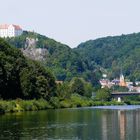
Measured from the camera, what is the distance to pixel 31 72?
101438 millimetres

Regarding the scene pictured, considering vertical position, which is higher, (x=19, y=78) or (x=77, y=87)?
(x=19, y=78)

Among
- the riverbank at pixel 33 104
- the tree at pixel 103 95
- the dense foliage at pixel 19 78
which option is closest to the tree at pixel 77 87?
the tree at pixel 103 95

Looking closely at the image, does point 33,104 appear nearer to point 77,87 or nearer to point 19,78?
point 19,78

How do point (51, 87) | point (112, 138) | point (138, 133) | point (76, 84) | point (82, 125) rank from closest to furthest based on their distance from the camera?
point (112, 138)
point (138, 133)
point (82, 125)
point (51, 87)
point (76, 84)

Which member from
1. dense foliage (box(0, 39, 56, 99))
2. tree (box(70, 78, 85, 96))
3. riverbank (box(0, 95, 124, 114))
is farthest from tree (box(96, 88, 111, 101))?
dense foliage (box(0, 39, 56, 99))

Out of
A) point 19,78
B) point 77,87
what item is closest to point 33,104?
point 19,78

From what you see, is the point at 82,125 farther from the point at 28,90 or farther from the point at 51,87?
the point at 51,87

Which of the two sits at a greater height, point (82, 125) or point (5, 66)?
point (5, 66)

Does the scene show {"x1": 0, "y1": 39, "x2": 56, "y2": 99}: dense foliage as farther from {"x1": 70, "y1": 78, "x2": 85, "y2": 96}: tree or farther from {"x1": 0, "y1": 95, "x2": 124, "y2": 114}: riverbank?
{"x1": 70, "y1": 78, "x2": 85, "y2": 96}: tree

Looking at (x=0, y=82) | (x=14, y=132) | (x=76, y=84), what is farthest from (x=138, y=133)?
(x=76, y=84)

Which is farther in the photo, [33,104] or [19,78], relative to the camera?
[19,78]

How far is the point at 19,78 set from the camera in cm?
9912

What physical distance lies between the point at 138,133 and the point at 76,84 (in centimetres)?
11419

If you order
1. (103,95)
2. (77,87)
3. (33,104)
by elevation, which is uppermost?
(77,87)
